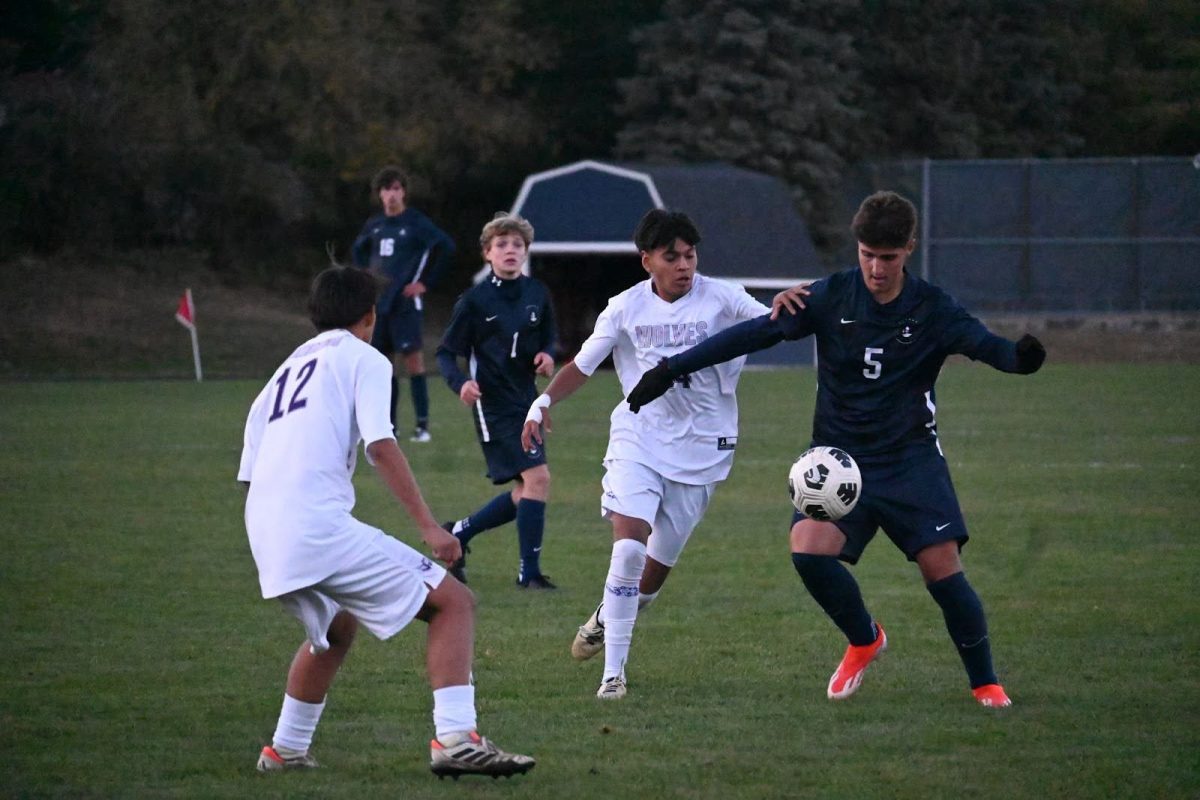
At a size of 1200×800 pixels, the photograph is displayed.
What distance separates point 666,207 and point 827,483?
75.8 feet

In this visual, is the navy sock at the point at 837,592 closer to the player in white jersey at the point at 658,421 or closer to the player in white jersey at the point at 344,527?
the player in white jersey at the point at 658,421

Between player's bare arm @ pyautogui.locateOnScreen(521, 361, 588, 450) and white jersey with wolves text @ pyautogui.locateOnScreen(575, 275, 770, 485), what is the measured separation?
0.19 ft

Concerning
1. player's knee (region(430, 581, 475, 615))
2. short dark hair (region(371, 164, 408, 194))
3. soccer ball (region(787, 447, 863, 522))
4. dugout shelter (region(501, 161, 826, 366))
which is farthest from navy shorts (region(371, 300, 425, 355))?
dugout shelter (region(501, 161, 826, 366))

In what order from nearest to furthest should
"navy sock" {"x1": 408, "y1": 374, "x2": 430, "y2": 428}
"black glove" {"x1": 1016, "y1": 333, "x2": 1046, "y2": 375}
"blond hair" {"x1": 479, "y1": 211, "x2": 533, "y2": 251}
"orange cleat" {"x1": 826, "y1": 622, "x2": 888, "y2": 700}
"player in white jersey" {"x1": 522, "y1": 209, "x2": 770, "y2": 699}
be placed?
"black glove" {"x1": 1016, "y1": 333, "x2": 1046, "y2": 375}
"orange cleat" {"x1": 826, "y1": 622, "x2": 888, "y2": 700}
"player in white jersey" {"x1": 522, "y1": 209, "x2": 770, "y2": 699}
"blond hair" {"x1": 479, "y1": 211, "x2": 533, "y2": 251}
"navy sock" {"x1": 408, "y1": 374, "x2": 430, "y2": 428}

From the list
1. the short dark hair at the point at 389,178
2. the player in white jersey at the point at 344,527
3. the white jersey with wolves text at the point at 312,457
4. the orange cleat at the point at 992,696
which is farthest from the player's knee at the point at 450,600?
the short dark hair at the point at 389,178

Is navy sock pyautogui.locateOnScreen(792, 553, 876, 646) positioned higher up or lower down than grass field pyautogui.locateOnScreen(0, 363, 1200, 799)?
higher up

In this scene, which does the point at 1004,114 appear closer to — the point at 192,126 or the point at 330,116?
the point at 330,116

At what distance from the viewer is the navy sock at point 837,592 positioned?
592 centimetres

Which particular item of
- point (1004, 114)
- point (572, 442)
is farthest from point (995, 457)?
point (1004, 114)

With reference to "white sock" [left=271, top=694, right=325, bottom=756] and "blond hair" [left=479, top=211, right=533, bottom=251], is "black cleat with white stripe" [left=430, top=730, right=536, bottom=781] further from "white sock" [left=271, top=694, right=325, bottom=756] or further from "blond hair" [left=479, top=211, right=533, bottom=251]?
"blond hair" [left=479, top=211, right=533, bottom=251]

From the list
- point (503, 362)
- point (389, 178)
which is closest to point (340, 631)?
point (503, 362)

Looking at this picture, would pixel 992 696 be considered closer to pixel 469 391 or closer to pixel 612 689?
pixel 612 689

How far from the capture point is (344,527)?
15.6 ft

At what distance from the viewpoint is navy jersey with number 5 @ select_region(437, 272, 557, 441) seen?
8.80m
